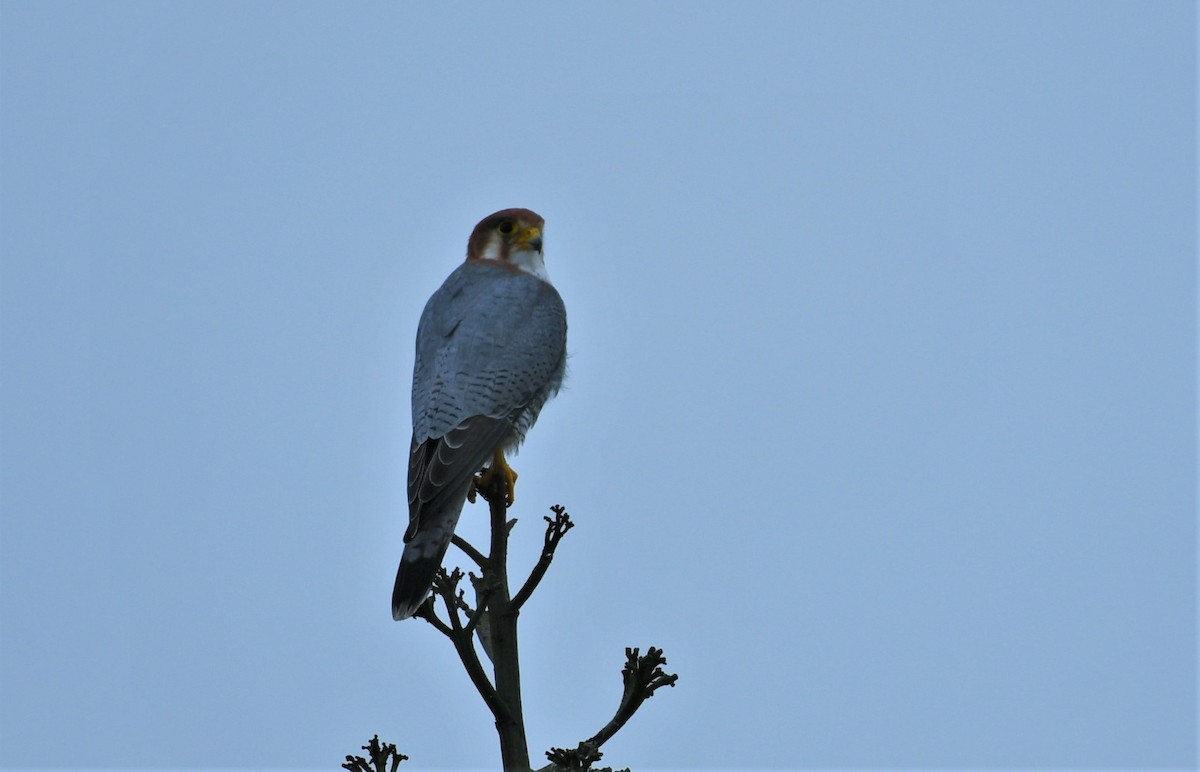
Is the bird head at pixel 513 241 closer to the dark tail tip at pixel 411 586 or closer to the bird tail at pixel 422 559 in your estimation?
the bird tail at pixel 422 559

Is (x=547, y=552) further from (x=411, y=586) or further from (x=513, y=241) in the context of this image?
(x=513, y=241)

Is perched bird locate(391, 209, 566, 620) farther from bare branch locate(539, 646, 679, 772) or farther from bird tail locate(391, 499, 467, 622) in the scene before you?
bare branch locate(539, 646, 679, 772)

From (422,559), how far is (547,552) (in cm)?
46

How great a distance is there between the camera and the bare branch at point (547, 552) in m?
3.41

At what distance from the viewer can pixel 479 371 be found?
16.0 ft

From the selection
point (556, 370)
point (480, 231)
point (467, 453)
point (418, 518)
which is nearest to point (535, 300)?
point (556, 370)

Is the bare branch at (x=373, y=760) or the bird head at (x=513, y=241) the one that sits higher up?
the bird head at (x=513, y=241)

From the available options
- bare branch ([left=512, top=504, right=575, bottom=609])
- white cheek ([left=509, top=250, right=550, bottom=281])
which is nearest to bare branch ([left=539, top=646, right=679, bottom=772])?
bare branch ([left=512, top=504, right=575, bottom=609])

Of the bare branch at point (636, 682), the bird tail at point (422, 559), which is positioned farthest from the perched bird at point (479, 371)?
the bare branch at point (636, 682)

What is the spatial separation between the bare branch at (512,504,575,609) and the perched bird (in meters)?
0.35

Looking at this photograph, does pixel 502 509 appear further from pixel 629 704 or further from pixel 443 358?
pixel 443 358

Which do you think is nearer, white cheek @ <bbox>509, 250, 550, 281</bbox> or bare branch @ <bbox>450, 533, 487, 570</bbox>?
bare branch @ <bbox>450, 533, 487, 570</bbox>

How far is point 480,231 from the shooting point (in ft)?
19.7

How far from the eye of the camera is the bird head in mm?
5887
